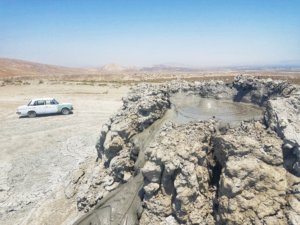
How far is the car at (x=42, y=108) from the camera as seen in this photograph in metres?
28.5

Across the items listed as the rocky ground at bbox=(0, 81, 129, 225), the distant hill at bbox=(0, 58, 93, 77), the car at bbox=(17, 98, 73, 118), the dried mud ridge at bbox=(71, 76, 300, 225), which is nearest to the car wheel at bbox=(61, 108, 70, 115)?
the car at bbox=(17, 98, 73, 118)

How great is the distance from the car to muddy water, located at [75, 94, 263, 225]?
1778cm

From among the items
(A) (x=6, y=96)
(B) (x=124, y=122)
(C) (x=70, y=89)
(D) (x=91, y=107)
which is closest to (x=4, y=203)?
(B) (x=124, y=122)

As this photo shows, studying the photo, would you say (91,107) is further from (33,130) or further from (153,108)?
(153,108)

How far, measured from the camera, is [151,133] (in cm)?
1098

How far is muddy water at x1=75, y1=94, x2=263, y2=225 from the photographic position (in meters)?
8.77

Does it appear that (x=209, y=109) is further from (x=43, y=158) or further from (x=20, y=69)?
(x=20, y=69)

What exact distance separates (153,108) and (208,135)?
3.60 metres

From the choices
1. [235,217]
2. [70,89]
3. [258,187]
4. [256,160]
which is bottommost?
[70,89]

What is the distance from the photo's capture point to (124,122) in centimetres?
1161

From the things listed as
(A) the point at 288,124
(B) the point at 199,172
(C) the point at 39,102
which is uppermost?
(A) the point at 288,124

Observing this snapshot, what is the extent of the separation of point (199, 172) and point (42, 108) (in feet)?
78.2

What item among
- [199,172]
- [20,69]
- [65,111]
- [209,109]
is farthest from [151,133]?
[20,69]

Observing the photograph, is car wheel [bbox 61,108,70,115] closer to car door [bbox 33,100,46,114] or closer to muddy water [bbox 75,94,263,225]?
car door [bbox 33,100,46,114]
